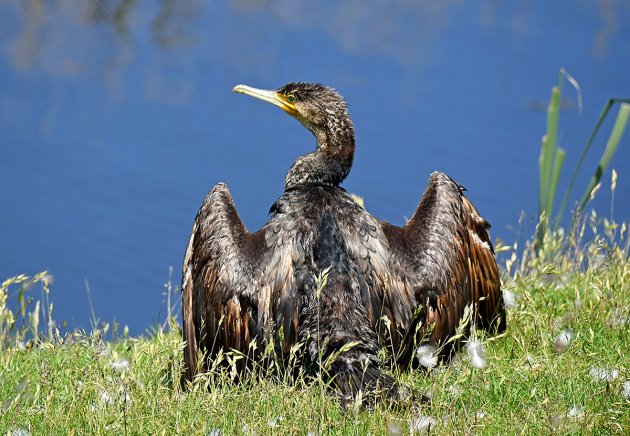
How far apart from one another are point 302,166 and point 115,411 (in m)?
2.13

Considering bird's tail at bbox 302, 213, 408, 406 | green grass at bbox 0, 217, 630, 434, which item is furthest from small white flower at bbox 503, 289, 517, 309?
bird's tail at bbox 302, 213, 408, 406

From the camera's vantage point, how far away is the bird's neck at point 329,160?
5.78 metres

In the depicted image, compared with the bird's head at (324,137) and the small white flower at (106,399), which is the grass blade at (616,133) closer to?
the bird's head at (324,137)

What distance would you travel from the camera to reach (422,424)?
3.81 meters

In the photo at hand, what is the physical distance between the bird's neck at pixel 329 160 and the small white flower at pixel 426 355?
110 centimetres

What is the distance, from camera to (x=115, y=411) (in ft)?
13.1

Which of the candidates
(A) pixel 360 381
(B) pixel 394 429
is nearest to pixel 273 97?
(A) pixel 360 381

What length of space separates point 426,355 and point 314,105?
1659 millimetres

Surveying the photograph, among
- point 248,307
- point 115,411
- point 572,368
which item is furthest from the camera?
point 248,307

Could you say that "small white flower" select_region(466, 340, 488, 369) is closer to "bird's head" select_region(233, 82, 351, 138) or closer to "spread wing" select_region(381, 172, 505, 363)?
"spread wing" select_region(381, 172, 505, 363)

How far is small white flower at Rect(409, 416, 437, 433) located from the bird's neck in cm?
212

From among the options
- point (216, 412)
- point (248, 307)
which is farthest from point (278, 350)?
point (216, 412)

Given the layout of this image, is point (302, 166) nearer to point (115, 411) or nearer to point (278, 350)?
point (278, 350)

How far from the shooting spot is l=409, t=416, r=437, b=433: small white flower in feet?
12.4
